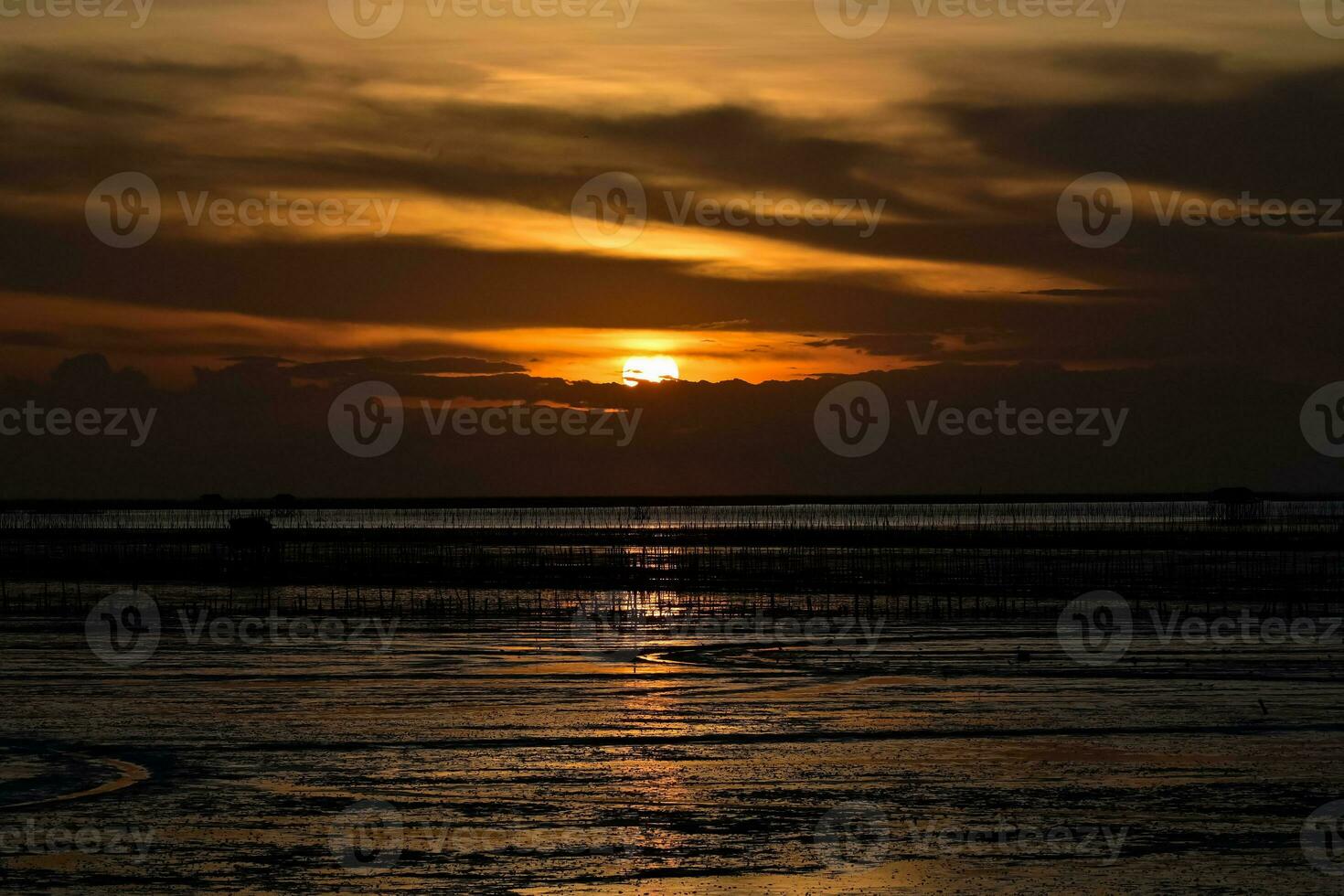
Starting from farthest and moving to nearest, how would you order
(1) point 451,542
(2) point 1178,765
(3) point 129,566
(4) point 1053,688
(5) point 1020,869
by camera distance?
(1) point 451,542 < (3) point 129,566 < (4) point 1053,688 < (2) point 1178,765 < (5) point 1020,869

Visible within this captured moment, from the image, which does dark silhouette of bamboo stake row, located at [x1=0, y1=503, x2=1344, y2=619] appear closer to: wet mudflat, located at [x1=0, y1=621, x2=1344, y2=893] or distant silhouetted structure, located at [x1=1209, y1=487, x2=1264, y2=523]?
wet mudflat, located at [x1=0, y1=621, x2=1344, y2=893]

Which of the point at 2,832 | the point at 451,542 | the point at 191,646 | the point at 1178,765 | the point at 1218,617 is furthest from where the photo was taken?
the point at 451,542

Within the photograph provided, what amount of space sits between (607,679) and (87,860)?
16.7 metres

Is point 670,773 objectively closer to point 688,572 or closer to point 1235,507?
point 688,572

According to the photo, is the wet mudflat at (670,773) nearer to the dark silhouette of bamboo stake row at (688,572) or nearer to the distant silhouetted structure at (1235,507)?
the dark silhouette of bamboo stake row at (688,572)

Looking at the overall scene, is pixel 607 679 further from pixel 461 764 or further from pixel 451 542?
pixel 451 542

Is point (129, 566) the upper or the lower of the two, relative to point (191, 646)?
A: upper

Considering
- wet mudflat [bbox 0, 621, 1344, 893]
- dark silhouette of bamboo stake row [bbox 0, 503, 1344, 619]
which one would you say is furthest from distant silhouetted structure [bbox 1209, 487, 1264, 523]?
wet mudflat [bbox 0, 621, 1344, 893]

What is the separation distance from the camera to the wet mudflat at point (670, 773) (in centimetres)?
1688

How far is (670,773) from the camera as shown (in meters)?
21.8

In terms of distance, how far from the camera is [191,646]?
134 feet

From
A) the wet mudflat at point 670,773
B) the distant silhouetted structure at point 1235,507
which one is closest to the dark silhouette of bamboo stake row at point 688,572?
the wet mudflat at point 670,773

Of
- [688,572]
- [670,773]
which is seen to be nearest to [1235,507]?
[688,572]

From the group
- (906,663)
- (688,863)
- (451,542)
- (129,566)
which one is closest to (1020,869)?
(688,863)
